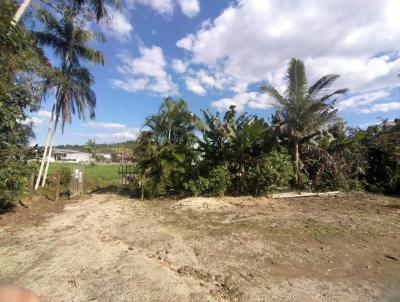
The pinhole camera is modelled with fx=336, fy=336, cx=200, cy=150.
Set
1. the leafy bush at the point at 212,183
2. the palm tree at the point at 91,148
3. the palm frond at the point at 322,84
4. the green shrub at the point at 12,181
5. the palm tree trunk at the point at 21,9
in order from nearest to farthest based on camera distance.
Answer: the green shrub at the point at 12,181 → the palm tree trunk at the point at 21,9 → the leafy bush at the point at 212,183 → the palm frond at the point at 322,84 → the palm tree at the point at 91,148

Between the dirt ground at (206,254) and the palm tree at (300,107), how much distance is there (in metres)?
4.37

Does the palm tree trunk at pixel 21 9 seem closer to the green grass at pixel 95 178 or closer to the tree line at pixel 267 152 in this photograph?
the tree line at pixel 267 152

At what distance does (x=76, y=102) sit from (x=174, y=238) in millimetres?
13875

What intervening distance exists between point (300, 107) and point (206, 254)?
32.7 feet

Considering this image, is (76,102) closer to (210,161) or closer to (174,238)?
(210,161)

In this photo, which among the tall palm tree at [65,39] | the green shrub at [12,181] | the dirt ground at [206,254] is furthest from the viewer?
the tall palm tree at [65,39]

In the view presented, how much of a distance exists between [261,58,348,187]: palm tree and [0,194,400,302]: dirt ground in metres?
4.37

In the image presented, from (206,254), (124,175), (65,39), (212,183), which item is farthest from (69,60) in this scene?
(206,254)

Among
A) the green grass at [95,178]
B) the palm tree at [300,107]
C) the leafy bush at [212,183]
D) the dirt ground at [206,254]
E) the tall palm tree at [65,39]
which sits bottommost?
the dirt ground at [206,254]

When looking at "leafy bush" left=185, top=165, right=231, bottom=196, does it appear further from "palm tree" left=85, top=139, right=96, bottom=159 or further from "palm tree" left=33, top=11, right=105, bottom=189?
"palm tree" left=85, top=139, right=96, bottom=159

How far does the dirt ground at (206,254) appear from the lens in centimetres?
451

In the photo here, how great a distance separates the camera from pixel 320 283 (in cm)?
471

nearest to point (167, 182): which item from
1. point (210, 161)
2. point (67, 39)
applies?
point (210, 161)

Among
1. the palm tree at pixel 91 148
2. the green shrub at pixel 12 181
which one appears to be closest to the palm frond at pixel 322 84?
the green shrub at pixel 12 181
